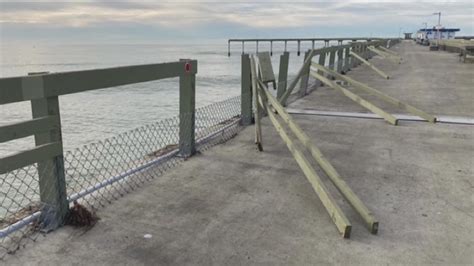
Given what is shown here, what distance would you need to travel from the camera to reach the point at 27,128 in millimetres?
2873

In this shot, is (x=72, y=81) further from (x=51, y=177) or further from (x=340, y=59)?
(x=340, y=59)

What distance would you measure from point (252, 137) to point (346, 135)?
1.46 metres

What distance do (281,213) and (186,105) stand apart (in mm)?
2025

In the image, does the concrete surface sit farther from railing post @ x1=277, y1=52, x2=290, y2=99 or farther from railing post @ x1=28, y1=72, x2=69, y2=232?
railing post @ x1=277, y1=52, x2=290, y2=99

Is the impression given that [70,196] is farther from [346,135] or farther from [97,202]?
[346,135]

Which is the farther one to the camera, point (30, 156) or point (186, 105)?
point (186, 105)

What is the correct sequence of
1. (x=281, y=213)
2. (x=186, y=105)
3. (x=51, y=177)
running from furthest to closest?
(x=186, y=105) → (x=281, y=213) → (x=51, y=177)

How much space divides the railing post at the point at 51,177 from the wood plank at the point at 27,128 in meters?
0.04

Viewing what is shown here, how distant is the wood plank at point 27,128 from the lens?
273cm

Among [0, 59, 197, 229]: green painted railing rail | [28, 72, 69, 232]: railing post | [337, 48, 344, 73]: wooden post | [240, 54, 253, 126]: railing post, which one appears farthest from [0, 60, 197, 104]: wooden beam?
[337, 48, 344, 73]: wooden post

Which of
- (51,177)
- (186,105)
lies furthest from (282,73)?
(51,177)

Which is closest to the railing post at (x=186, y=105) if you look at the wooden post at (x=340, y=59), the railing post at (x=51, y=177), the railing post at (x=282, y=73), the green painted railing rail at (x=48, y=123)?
the green painted railing rail at (x=48, y=123)

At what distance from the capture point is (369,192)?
4.16m

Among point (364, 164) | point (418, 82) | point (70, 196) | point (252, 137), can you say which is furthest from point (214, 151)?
point (418, 82)
